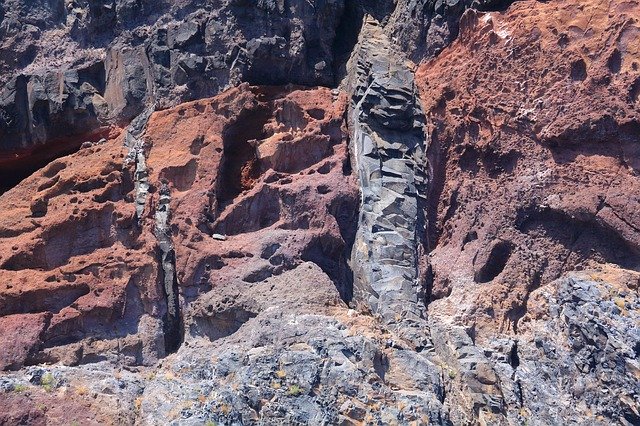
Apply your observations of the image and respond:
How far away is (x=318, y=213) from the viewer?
10.8 metres

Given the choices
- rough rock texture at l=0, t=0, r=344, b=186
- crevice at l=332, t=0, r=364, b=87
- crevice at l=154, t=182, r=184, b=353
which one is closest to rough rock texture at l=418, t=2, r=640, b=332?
crevice at l=332, t=0, r=364, b=87

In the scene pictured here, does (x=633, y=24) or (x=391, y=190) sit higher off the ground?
(x=633, y=24)

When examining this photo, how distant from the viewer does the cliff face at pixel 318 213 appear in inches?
366

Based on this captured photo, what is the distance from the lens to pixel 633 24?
1066 centimetres

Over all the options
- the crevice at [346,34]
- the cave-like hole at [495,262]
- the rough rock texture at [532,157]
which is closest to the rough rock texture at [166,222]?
the crevice at [346,34]

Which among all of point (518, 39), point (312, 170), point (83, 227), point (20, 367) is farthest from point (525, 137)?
point (20, 367)

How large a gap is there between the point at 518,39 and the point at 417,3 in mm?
Answer: 1593

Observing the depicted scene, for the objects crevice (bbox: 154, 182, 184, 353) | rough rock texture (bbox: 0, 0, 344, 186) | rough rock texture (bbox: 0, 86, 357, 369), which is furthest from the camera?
rough rock texture (bbox: 0, 0, 344, 186)

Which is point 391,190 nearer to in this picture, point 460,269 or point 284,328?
point 460,269

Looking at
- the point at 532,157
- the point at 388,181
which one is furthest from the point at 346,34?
the point at 532,157

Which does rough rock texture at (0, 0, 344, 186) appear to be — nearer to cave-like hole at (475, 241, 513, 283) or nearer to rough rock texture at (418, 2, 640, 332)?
rough rock texture at (418, 2, 640, 332)

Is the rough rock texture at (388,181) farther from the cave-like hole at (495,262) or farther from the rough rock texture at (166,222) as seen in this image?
the cave-like hole at (495,262)

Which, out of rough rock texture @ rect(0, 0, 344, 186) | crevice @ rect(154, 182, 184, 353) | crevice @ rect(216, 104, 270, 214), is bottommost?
crevice @ rect(154, 182, 184, 353)

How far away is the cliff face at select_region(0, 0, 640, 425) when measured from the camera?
9289 mm
